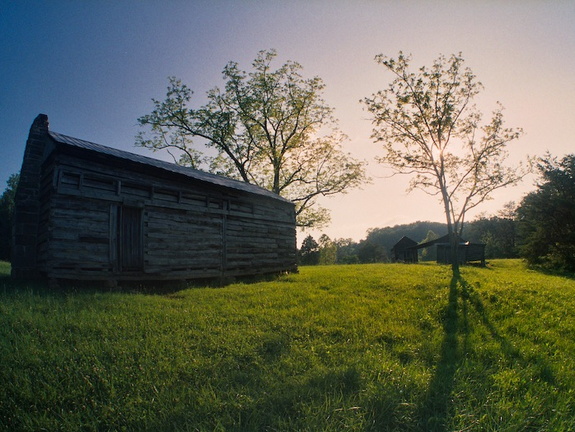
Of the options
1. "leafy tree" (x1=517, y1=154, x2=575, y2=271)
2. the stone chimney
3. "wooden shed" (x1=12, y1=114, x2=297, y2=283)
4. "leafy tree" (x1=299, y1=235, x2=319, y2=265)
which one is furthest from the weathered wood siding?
"leafy tree" (x1=299, y1=235, x2=319, y2=265)

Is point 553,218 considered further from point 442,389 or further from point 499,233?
point 499,233

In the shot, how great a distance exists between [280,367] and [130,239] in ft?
31.5

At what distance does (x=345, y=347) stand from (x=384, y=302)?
3.98 metres

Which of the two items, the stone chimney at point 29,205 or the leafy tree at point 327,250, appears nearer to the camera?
the stone chimney at point 29,205

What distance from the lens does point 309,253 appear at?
44.2 metres

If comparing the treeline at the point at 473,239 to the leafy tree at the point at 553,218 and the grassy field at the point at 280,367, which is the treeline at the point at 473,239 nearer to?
the leafy tree at the point at 553,218

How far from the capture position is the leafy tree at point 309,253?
43.8 meters

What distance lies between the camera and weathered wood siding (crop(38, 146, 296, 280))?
32.7 ft

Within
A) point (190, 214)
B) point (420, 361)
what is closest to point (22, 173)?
point (190, 214)

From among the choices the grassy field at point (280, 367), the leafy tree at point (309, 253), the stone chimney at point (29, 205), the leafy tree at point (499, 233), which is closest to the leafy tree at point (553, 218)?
the leafy tree at point (499, 233)

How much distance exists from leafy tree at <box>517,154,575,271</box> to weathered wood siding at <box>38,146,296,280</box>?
26.0 meters

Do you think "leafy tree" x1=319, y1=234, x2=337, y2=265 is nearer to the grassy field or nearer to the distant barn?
the distant barn

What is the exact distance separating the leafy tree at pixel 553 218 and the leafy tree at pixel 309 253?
81.7 ft

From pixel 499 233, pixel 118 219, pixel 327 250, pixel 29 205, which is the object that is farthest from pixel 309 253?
pixel 499 233
